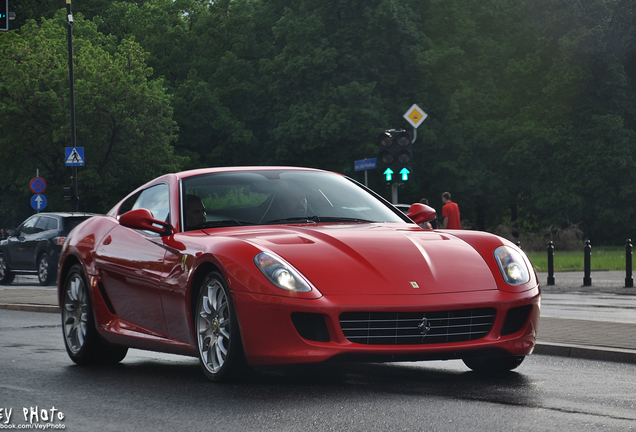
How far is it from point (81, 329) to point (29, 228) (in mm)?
16848

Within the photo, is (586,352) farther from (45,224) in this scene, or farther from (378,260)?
(45,224)

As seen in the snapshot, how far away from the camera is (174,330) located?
22.7 ft

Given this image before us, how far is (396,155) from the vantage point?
19109mm

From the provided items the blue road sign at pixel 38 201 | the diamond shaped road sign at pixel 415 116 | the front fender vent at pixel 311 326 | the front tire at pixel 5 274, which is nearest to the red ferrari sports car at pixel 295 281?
the front fender vent at pixel 311 326

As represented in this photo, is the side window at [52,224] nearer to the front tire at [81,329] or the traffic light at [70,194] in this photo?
the traffic light at [70,194]

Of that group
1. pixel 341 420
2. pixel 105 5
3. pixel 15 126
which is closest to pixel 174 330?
pixel 341 420

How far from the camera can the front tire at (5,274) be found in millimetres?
25344

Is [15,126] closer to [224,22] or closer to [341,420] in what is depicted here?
[224,22]

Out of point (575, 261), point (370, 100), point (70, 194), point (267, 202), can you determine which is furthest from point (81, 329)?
point (370, 100)

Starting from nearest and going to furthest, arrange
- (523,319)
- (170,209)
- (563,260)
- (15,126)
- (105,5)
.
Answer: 1. (523,319)
2. (170,209)
3. (563,260)
4. (15,126)
5. (105,5)

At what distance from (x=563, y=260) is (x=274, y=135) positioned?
19.6m

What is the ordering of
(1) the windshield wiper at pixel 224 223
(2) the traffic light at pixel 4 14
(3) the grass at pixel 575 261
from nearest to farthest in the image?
(1) the windshield wiper at pixel 224 223 < (2) the traffic light at pixel 4 14 < (3) the grass at pixel 575 261

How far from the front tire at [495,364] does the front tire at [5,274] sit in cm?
2008

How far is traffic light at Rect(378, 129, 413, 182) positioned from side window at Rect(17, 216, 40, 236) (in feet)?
30.7
